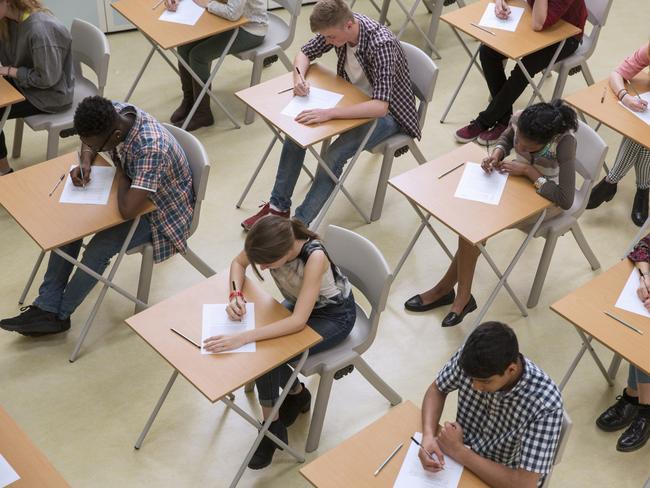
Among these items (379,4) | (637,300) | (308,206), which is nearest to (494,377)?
(637,300)

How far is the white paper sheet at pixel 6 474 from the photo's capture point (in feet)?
10.1

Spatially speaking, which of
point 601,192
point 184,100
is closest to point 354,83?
point 184,100

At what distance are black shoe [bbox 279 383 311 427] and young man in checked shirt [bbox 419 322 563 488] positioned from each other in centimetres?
110

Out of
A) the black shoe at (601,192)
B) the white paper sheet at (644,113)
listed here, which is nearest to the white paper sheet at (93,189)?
the white paper sheet at (644,113)

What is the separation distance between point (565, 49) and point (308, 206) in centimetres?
185

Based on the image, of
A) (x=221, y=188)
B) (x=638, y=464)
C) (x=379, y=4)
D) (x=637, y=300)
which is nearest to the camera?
(x=637, y=300)

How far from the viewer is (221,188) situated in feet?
18.5

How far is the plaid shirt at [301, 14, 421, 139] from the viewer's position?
16.1 ft

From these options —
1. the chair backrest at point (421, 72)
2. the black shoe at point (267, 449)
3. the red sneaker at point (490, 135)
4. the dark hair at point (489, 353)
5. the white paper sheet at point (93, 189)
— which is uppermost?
the dark hair at point (489, 353)

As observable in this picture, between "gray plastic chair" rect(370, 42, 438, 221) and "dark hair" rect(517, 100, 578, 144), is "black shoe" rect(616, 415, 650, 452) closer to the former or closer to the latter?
"dark hair" rect(517, 100, 578, 144)

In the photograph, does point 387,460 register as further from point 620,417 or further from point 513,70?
point 513,70

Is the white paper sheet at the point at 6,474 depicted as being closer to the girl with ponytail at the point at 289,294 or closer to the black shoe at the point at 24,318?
the girl with ponytail at the point at 289,294

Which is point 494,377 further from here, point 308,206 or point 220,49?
point 220,49

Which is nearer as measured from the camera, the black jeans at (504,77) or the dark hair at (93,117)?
the dark hair at (93,117)
